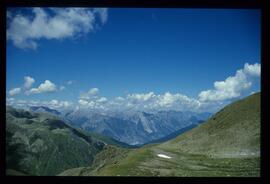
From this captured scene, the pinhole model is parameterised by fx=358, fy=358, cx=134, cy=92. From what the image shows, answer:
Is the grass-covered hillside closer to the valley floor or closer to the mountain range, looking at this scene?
the mountain range

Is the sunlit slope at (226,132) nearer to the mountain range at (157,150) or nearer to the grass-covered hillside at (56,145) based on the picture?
the mountain range at (157,150)

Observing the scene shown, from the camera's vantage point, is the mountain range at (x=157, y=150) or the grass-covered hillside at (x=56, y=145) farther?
the grass-covered hillside at (x=56, y=145)

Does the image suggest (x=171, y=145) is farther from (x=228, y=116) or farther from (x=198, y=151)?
(x=228, y=116)

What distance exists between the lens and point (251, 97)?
58969 mm

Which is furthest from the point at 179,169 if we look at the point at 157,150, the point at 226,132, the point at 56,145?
the point at 56,145

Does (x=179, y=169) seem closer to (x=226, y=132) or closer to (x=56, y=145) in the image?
(x=226, y=132)

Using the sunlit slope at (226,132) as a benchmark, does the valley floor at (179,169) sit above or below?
below

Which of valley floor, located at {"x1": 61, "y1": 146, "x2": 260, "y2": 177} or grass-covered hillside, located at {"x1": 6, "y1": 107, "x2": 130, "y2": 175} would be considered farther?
grass-covered hillside, located at {"x1": 6, "y1": 107, "x2": 130, "y2": 175}

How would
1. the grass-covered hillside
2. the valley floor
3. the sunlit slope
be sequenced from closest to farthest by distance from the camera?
the valley floor
the sunlit slope
the grass-covered hillside

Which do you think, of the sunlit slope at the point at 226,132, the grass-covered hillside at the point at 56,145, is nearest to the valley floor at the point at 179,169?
the sunlit slope at the point at 226,132

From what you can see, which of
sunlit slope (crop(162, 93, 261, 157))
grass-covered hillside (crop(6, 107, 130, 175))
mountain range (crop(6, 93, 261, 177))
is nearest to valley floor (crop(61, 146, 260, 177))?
mountain range (crop(6, 93, 261, 177))

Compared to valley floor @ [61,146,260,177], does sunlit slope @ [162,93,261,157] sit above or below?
above
